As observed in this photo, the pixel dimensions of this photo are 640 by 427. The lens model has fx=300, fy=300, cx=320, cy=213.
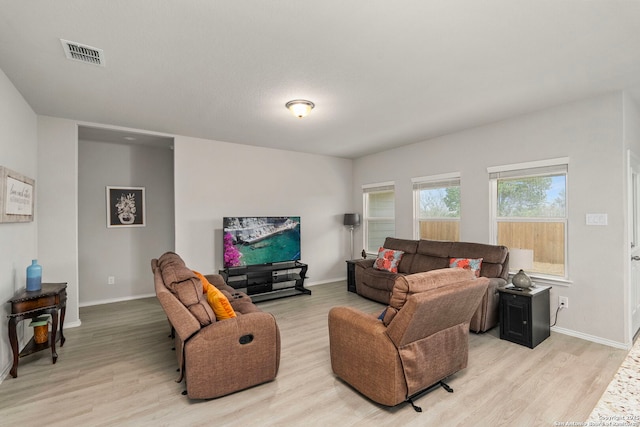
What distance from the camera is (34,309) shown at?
2721 mm

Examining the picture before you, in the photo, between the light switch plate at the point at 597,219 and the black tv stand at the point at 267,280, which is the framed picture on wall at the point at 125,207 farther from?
the light switch plate at the point at 597,219

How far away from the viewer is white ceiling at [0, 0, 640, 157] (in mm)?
1877

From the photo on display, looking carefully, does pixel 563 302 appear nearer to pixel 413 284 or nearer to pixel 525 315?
pixel 525 315

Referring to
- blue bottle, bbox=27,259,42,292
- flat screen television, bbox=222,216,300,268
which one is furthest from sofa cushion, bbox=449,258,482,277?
blue bottle, bbox=27,259,42,292

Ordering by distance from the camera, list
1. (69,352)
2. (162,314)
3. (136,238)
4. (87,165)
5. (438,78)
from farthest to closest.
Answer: (136,238)
(87,165)
(162,314)
(69,352)
(438,78)

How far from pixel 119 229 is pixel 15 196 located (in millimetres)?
2306

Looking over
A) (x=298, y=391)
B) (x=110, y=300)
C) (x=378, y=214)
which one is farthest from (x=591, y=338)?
(x=110, y=300)

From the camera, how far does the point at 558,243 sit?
3568 mm

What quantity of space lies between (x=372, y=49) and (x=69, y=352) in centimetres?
410

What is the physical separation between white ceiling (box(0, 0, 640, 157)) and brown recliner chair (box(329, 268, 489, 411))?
1.71 metres

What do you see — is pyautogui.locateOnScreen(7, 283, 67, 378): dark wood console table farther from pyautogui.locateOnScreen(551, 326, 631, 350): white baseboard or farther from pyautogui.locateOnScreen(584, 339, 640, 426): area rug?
pyautogui.locateOnScreen(551, 326, 631, 350): white baseboard

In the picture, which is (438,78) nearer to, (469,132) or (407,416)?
(469,132)

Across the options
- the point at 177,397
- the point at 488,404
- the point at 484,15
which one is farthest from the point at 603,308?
the point at 177,397

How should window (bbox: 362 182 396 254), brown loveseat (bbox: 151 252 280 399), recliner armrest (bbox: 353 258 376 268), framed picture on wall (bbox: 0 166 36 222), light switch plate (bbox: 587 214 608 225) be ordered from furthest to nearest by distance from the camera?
window (bbox: 362 182 396 254) < recliner armrest (bbox: 353 258 376 268) < light switch plate (bbox: 587 214 608 225) < framed picture on wall (bbox: 0 166 36 222) < brown loveseat (bbox: 151 252 280 399)
